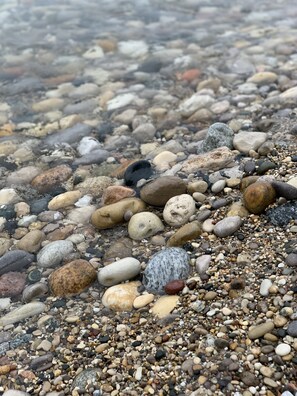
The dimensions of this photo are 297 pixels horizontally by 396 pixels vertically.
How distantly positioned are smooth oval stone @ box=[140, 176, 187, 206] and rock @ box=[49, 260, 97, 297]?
580 mm

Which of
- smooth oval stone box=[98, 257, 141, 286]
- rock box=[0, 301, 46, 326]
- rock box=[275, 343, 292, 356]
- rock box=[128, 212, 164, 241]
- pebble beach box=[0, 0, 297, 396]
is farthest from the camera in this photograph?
rock box=[128, 212, 164, 241]

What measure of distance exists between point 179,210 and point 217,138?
787mm

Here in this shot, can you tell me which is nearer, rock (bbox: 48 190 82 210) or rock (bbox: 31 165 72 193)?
rock (bbox: 48 190 82 210)

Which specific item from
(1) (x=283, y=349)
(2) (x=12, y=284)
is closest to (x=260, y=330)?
(1) (x=283, y=349)

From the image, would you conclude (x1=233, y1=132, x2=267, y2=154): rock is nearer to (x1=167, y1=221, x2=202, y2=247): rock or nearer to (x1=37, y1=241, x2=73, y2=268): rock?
(x1=167, y1=221, x2=202, y2=247): rock

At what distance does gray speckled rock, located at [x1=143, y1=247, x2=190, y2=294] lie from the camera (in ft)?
7.45

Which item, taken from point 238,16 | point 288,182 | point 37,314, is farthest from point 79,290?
point 238,16

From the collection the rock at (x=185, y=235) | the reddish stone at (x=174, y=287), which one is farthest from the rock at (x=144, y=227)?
the reddish stone at (x=174, y=287)

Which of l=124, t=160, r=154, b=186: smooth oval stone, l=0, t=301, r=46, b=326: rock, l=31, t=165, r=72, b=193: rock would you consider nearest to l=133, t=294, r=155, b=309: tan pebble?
l=0, t=301, r=46, b=326: rock

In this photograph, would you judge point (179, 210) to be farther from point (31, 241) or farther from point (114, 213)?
point (31, 241)

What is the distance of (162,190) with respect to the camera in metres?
2.78

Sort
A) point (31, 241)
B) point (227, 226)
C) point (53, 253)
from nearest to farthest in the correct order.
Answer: point (227, 226), point (53, 253), point (31, 241)

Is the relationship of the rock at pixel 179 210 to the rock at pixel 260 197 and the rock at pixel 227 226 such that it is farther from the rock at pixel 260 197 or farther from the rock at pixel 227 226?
the rock at pixel 260 197

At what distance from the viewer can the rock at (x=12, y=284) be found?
242 cm
